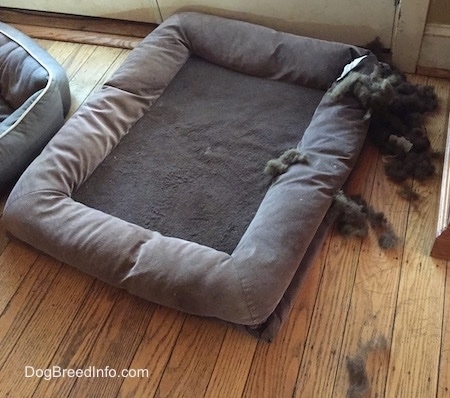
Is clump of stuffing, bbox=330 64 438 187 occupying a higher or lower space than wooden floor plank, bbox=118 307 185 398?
higher

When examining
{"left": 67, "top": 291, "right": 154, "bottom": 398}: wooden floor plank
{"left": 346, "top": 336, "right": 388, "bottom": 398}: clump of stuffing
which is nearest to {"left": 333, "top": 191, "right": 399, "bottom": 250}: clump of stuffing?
{"left": 346, "top": 336, "right": 388, "bottom": 398}: clump of stuffing

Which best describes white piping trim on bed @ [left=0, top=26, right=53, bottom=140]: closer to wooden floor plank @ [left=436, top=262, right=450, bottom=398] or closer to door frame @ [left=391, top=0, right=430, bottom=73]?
door frame @ [left=391, top=0, right=430, bottom=73]

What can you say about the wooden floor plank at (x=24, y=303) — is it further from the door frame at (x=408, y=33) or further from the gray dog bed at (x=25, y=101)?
the door frame at (x=408, y=33)

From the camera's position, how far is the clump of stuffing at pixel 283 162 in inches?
60.5

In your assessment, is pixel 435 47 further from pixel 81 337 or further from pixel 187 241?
pixel 81 337

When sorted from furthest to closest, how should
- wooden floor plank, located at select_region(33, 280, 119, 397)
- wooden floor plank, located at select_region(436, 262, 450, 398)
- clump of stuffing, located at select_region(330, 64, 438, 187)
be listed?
clump of stuffing, located at select_region(330, 64, 438, 187)
wooden floor plank, located at select_region(33, 280, 119, 397)
wooden floor plank, located at select_region(436, 262, 450, 398)

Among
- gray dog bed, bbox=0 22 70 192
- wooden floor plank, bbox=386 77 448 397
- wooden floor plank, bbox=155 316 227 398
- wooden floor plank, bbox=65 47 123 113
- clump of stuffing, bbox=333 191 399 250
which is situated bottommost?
wooden floor plank, bbox=155 316 227 398

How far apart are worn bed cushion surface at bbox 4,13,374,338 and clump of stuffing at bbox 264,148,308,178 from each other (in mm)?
20

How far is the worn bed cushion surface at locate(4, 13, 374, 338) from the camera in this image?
1312 mm

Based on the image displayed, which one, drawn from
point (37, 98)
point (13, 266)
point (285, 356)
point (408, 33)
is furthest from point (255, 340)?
point (408, 33)

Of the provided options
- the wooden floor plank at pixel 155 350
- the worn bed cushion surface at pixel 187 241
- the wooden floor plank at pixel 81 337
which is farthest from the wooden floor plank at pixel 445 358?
the wooden floor plank at pixel 81 337

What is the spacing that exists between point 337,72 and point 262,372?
35.9 inches

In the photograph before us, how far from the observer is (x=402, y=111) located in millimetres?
1687

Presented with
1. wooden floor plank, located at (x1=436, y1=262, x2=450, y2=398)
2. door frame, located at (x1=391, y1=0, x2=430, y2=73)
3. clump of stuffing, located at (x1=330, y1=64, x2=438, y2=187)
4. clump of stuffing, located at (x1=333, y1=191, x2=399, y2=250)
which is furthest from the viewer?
door frame, located at (x1=391, y1=0, x2=430, y2=73)
